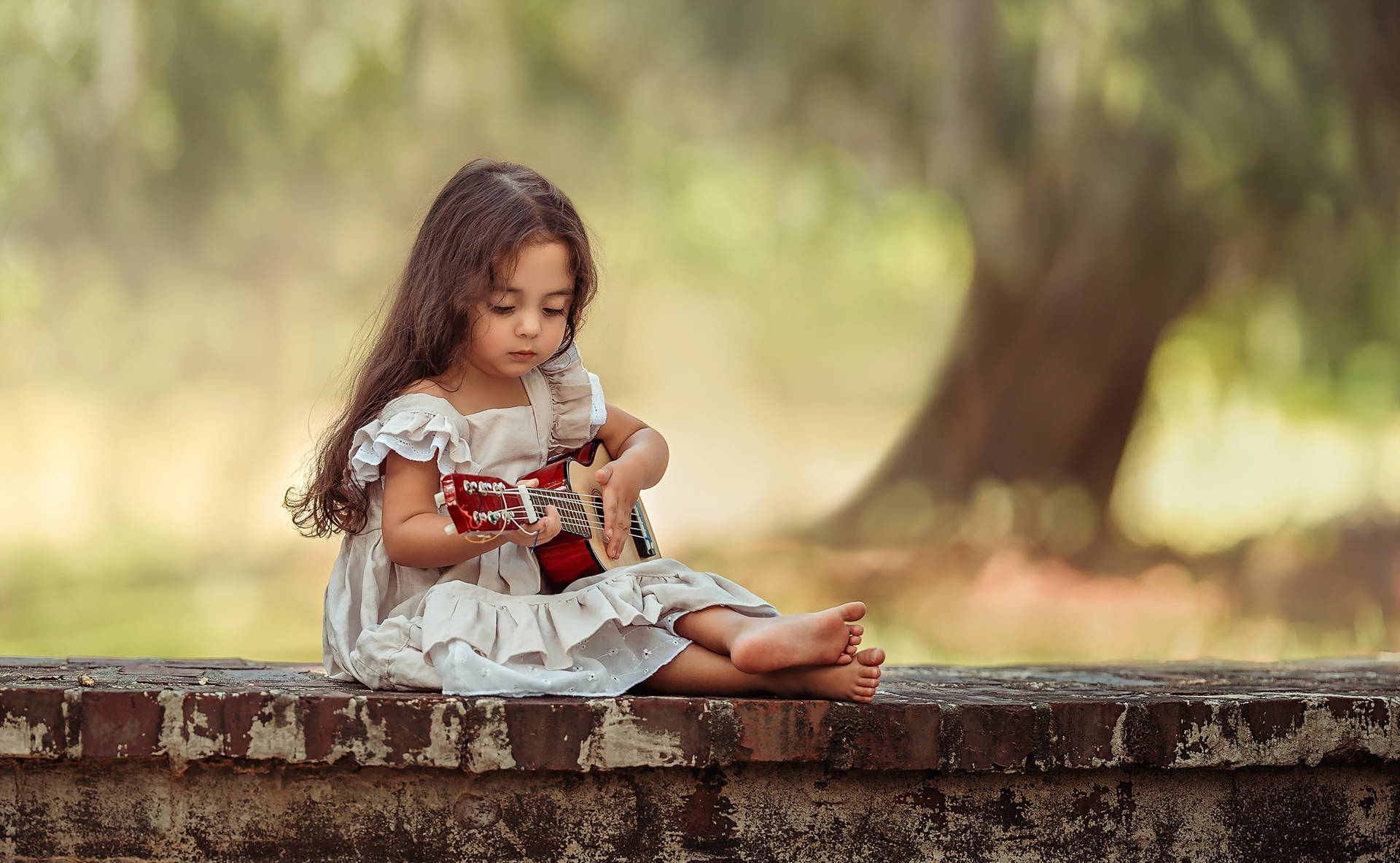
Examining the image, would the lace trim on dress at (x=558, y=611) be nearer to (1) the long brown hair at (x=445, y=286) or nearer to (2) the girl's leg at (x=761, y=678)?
(2) the girl's leg at (x=761, y=678)

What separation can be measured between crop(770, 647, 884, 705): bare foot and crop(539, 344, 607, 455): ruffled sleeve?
632 mm

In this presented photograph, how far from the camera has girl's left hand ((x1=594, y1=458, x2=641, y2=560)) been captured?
234 centimetres

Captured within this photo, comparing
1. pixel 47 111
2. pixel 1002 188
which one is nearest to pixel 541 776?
pixel 1002 188

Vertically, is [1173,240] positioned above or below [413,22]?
below

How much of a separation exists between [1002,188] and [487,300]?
565 centimetres

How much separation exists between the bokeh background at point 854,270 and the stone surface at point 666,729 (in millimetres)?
4870

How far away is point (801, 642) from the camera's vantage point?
2092 mm

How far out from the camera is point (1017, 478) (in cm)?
749

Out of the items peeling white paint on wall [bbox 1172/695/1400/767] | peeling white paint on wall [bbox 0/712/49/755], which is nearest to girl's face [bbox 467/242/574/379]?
peeling white paint on wall [bbox 0/712/49/755]

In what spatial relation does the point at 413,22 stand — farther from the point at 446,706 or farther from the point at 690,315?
the point at 446,706

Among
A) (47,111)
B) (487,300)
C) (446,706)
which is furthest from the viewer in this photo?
(47,111)

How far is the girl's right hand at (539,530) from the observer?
2.08 m

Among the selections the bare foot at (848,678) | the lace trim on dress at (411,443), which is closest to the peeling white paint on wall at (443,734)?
the lace trim on dress at (411,443)

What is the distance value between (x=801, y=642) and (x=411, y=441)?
70cm
